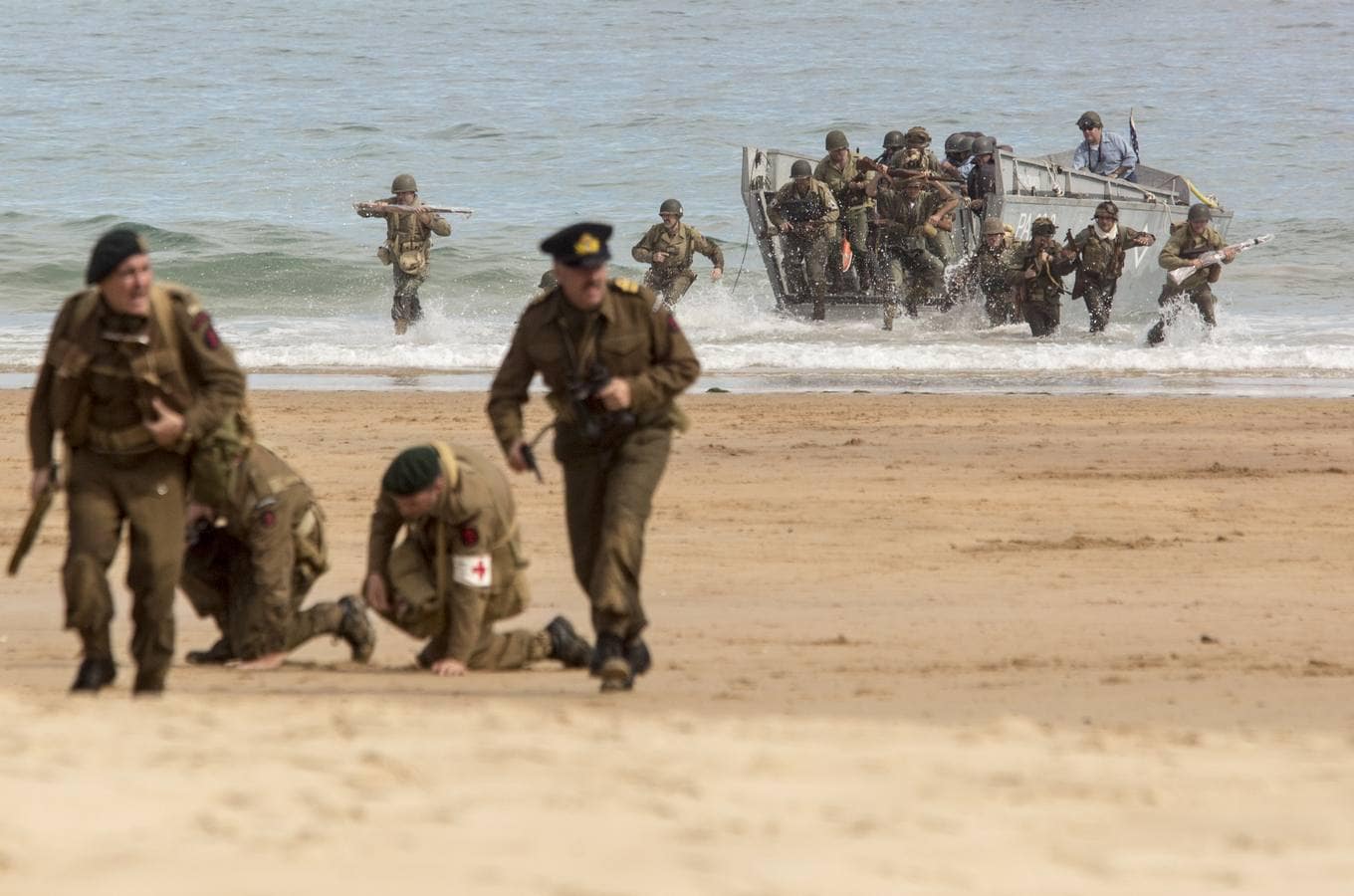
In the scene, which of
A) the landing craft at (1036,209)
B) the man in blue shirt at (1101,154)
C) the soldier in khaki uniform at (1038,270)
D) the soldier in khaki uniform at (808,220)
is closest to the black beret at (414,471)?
the soldier in khaki uniform at (1038,270)

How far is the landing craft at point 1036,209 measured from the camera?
67.1ft

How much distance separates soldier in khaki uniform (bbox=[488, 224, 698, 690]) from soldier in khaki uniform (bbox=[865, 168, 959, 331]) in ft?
45.1

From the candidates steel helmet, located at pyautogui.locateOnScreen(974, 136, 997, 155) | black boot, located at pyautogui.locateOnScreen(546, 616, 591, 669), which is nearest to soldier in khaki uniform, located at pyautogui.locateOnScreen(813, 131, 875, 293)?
steel helmet, located at pyautogui.locateOnScreen(974, 136, 997, 155)

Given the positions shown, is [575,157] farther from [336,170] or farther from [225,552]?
[225,552]

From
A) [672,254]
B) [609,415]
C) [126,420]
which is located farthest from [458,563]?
Result: [672,254]

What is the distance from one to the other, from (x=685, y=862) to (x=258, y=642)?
3567 mm

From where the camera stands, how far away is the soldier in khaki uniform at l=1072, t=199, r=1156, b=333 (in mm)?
19797

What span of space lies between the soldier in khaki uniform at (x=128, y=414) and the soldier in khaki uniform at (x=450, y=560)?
2.77 feet

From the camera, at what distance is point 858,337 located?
2089 cm

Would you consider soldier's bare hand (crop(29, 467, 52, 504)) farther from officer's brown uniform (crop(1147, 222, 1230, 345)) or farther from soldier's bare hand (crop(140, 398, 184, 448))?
officer's brown uniform (crop(1147, 222, 1230, 345))

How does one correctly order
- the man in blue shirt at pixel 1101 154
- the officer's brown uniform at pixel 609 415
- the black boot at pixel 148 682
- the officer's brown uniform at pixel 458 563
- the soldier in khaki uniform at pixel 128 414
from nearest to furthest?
the soldier in khaki uniform at pixel 128 414
the black boot at pixel 148 682
the officer's brown uniform at pixel 609 415
the officer's brown uniform at pixel 458 563
the man in blue shirt at pixel 1101 154

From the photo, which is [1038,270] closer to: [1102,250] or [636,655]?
[1102,250]

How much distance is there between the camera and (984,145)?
68.4 ft

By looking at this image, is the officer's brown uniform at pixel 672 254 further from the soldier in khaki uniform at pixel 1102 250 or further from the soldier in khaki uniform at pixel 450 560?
the soldier in khaki uniform at pixel 450 560
